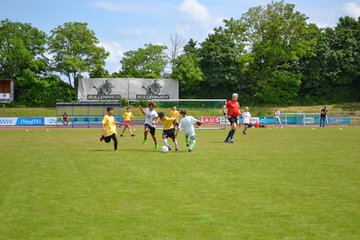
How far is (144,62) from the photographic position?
6900cm

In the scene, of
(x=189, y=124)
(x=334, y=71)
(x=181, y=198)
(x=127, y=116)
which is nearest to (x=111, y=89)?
(x=334, y=71)

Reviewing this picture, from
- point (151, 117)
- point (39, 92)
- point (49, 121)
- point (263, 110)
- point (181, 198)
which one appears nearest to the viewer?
point (181, 198)

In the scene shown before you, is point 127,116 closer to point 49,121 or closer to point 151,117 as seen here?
point 151,117

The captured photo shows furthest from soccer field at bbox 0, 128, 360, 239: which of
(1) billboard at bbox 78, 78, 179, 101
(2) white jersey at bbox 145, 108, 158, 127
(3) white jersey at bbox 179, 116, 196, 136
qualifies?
(1) billboard at bbox 78, 78, 179, 101

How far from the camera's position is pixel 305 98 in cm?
6700

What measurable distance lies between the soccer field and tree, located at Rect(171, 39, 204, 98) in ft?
169

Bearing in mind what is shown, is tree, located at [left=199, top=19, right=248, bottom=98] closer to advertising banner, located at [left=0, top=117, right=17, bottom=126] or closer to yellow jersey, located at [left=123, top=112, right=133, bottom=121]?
advertising banner, located at [left=0, top=117, right=17, bottom=126]

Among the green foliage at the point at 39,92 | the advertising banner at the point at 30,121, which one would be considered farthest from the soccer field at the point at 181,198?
the green foliage at the point at 39,92

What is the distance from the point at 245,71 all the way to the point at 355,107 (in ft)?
49.3

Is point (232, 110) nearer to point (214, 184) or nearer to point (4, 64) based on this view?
point (214, 184)

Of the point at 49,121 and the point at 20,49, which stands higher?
the point at 20,49

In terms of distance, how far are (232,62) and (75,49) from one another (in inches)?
835

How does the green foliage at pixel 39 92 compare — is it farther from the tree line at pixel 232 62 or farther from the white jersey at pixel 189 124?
the white jersey at pixel 189 124

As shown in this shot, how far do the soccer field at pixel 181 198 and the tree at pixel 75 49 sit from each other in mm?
51704
